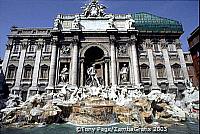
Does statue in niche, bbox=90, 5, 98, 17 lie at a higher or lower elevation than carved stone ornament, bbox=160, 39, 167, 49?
higher

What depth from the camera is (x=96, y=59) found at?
2642cm

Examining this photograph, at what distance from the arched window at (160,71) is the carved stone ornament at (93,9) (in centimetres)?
1048

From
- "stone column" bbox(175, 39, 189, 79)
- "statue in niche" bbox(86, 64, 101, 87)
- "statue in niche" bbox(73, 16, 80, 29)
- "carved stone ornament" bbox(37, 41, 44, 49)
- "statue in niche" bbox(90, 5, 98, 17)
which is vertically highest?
"statue in niche" bbox(90, 5, 98, 17)

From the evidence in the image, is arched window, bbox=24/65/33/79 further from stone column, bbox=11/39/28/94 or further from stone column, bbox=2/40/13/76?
stone column, bbox=2/40/13/76

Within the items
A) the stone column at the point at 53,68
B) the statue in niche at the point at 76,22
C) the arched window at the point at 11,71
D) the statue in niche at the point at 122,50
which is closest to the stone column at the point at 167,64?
the statue in niche at the point at 122,50

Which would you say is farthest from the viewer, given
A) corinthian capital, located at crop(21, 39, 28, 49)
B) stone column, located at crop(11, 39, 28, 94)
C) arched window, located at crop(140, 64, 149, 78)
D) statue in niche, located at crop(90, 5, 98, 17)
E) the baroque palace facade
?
statue in niche, located at crop(90, 5, 98, 17)

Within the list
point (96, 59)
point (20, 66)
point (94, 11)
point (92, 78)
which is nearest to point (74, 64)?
point (92, 78)

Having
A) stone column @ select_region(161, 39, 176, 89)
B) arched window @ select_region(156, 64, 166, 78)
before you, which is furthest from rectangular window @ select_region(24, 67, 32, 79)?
stone column @ select_region(161, 39, 176, 89)

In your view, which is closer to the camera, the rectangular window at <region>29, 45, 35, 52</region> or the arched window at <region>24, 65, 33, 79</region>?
the arched window at <region>24, 65, 33, 79</region>

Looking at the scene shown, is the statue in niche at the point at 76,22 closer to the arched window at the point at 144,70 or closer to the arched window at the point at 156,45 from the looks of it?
the arched window at the point at 144,70

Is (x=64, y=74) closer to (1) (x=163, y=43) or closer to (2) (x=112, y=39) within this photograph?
(2) (x=112, y=39)

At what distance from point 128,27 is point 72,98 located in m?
12.8

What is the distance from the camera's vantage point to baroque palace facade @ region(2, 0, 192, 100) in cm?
2359

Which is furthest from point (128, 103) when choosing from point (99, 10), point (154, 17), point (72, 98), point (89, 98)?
point (154, 17)
